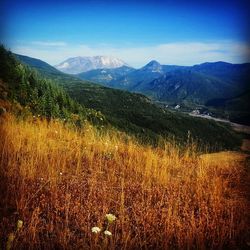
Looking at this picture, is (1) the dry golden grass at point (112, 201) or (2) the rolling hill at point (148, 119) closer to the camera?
(1) the dry golden grass at point (112, 201)

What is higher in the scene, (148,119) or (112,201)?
(112,201)

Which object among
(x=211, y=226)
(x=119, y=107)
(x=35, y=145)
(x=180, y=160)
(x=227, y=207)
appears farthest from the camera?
(x=119, y=107)

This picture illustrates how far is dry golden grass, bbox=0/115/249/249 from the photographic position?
320 centimetres

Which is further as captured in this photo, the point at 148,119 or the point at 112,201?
the point at 148,119

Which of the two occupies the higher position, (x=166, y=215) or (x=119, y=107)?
(x=166, y=215)

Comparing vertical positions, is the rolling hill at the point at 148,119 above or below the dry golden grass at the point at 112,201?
below

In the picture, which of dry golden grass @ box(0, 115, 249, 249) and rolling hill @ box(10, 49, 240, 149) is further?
rolling hill @ box(10, 49, 240, 149)

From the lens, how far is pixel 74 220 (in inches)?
137

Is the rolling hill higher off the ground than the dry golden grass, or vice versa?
the dry golden grass

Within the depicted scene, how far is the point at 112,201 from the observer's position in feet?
12.9

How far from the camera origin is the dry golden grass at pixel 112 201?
3197 millimetres

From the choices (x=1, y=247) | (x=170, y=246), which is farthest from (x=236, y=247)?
(x=1, y=247)

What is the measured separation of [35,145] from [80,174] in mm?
1208

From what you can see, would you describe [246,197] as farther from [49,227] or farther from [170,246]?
[49,227]
